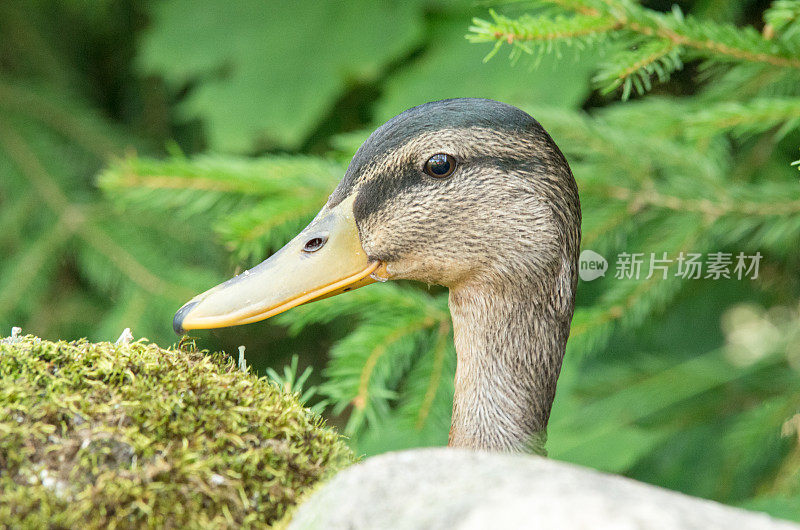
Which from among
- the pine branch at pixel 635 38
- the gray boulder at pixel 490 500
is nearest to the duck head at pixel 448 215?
the pine branch at pixel 635 38

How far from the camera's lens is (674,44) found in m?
1.24

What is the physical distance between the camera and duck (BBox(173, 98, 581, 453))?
1148mm

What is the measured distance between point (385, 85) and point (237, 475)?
176cm

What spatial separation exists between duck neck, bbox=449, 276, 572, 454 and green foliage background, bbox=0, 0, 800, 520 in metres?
0.22

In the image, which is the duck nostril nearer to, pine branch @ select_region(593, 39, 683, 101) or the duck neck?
the duck neck

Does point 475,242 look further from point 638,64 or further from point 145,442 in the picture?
point 145,442

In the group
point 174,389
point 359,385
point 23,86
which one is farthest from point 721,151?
point 23,86

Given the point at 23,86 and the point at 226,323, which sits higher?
the point at 23,86

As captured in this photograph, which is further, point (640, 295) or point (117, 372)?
point (640, 295)

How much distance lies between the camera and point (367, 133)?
1.73 m

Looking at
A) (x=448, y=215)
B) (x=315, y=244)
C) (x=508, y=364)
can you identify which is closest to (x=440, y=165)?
(x=448, y=215)

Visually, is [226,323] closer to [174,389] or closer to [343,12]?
[174,389]

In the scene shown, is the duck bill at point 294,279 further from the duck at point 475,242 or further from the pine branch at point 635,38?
the pine branch at point 635,38

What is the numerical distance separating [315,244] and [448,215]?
221 millimetres
